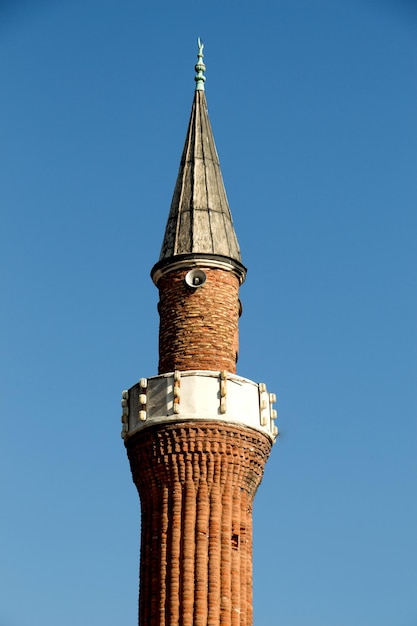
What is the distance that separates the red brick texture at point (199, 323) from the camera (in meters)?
31.7

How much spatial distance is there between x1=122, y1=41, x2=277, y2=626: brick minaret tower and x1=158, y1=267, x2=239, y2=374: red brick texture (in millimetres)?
20

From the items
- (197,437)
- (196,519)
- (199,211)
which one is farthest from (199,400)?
(199,211)

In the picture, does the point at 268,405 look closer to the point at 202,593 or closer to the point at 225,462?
the point at 225,462

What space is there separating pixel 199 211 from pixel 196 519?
690 cm

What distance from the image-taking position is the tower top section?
32781 millimetres

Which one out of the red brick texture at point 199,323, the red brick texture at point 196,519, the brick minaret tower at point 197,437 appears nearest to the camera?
the red brick texture at point 196,519

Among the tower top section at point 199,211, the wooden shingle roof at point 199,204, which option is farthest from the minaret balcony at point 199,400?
the wooden shingle roof at point 199,204

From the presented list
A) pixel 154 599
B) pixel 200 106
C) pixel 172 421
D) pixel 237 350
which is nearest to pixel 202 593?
pixel 154 599

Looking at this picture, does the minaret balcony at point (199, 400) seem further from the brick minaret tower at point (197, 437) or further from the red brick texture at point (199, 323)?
the red brick texture at point (199, 323)

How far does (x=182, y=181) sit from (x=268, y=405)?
551 cm

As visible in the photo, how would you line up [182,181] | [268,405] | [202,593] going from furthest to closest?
[182,181] → [268,405] → [202,593]

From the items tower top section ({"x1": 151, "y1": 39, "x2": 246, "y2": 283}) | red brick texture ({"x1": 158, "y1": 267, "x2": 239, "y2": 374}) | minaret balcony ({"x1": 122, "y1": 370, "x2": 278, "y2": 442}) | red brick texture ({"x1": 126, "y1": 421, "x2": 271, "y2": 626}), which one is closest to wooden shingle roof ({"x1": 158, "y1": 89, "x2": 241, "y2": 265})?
tower top section ({"x1": 151, "y1": 39, "x2": 246, "y2": 283})

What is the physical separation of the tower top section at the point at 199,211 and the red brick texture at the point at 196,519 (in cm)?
385

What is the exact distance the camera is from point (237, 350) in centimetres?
3253
